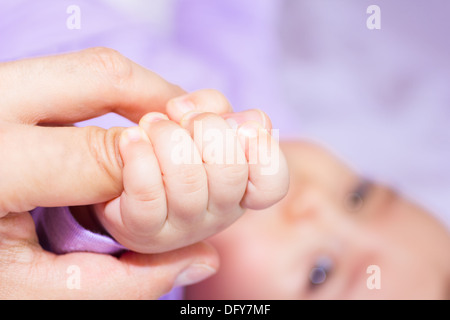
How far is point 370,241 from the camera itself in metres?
1.05

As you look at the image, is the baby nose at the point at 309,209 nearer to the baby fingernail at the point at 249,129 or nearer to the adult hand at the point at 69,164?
the adult hand at the point at 69,164

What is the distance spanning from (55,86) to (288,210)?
59 cm

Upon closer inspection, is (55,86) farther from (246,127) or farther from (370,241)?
(370,241)

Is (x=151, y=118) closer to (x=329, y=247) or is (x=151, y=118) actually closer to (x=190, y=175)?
(x=190, y=175)

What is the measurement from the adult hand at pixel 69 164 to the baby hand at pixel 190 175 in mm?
42

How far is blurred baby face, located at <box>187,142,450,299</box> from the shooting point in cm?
96

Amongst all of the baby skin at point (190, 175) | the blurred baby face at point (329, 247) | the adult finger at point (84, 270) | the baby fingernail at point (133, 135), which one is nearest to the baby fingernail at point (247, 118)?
the baby skin at point (190, 175)

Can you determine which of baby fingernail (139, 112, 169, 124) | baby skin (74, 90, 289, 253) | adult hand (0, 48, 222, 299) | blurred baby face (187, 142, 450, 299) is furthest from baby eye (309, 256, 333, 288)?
baby fingernail (139, 112, 169, 124)

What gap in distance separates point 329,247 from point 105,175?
588 mm

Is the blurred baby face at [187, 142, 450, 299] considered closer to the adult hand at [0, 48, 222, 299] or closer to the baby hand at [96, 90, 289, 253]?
the adult hand at [0, 48, 222, 299]

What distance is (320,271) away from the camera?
37.9 inches

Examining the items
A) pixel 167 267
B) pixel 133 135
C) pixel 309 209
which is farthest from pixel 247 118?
pixel 309 209

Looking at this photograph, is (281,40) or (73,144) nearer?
(73,144)
